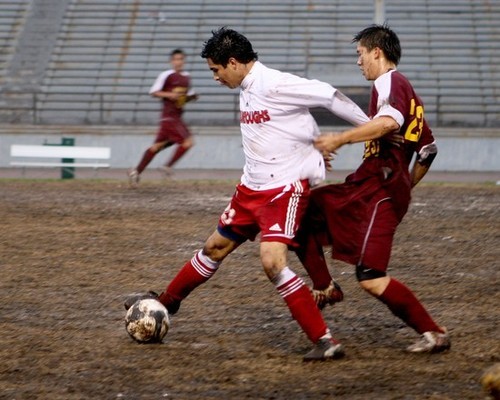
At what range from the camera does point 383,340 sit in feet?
21.8

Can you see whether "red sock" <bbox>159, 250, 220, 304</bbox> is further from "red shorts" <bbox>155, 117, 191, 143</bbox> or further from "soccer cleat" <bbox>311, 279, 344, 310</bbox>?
"red shorts" <bbox>155, 117, 191, 143</bbox>

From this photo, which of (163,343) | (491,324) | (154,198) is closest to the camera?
(163,343)

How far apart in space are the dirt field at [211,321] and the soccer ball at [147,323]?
8cm

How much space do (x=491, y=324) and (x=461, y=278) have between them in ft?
6.62

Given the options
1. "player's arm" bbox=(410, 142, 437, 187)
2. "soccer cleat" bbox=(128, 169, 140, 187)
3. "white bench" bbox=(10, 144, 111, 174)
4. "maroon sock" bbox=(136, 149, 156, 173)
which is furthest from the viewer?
"white bench" bbox=(10, 144, 111, 174)

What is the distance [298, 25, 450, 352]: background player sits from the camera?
614 cm

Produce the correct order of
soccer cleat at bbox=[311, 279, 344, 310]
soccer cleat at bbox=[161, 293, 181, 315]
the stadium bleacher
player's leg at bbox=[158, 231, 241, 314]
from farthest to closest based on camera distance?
1. the stadium bleacher
2. soccer cleat at bbox=[161, 293, 181, 315]
3. soccer cleat at bbox=[311, 279, 344, 310]
4. player's leg at bbox=[158, 231, 241, 314]

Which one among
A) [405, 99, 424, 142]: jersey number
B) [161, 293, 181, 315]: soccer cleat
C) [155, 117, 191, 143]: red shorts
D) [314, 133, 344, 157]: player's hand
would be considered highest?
[155, 117, 191, 143]: red shorts

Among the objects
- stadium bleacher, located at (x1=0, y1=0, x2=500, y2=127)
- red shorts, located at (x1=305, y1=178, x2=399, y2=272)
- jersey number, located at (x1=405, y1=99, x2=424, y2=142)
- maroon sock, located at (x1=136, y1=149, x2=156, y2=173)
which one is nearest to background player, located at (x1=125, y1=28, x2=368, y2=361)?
red shorts, located at (x1=305, y1=178, x2=399, y2=272)

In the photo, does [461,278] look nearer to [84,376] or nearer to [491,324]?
[491,324]

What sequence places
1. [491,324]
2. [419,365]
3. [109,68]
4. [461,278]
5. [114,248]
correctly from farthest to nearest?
[109,68]
[114,248]
[461,278]
[491,324]
[419,365]

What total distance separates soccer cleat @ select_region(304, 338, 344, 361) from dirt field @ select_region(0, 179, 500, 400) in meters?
0.04

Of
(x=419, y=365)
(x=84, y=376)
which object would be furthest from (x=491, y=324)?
(x=84, y=376)

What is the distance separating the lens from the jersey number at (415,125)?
20.5 feet
